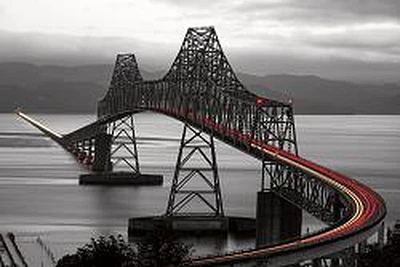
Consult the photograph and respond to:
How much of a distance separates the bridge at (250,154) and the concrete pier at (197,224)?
123 cm

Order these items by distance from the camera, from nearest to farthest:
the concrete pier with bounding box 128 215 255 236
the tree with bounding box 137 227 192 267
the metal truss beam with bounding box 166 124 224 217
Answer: the tree with bounding box 137 227 192 267
the concrete pier with bounding box 128 215 255 236
the metal truss beam with bounding box 166 124 224 217

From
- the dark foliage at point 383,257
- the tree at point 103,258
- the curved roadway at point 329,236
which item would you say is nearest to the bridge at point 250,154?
the curved roadway at point 329,236

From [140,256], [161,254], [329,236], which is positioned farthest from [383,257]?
[161,254]

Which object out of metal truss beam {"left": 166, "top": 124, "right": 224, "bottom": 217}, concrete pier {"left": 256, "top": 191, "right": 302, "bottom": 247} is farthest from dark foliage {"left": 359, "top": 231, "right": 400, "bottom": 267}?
metal truss beam {"left": 166, "top": 124, "right": 224, "bottom": 217}

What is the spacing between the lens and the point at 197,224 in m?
65.4

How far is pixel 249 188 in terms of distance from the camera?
342 feet

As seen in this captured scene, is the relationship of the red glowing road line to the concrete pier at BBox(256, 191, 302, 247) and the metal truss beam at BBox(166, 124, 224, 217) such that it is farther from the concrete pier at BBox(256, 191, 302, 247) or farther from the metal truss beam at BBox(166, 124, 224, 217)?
the metal truss beam at BBox(166, 124, 224, 217)

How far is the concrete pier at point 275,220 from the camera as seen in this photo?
49.7m

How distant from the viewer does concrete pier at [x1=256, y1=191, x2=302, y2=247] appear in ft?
163

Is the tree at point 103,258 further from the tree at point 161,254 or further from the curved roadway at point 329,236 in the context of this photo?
the curved roadway at point 329,236

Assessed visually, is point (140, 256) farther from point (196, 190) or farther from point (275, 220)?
point (196, 190)

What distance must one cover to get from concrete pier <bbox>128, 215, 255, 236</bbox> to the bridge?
123 centimetres

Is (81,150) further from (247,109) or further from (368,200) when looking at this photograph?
(368,200)

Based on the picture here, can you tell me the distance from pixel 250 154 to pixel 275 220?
10.7 meters
